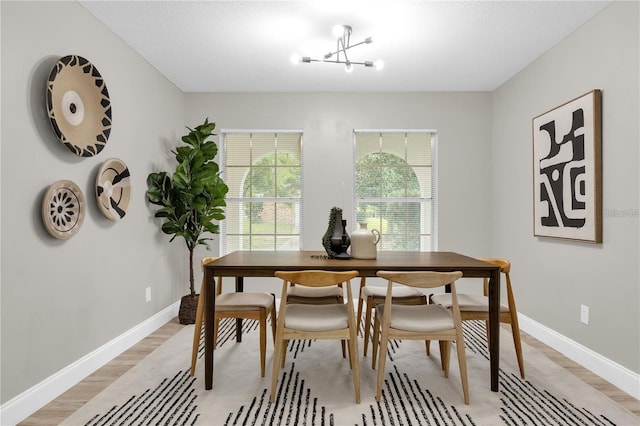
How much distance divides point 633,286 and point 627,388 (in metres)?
0.64

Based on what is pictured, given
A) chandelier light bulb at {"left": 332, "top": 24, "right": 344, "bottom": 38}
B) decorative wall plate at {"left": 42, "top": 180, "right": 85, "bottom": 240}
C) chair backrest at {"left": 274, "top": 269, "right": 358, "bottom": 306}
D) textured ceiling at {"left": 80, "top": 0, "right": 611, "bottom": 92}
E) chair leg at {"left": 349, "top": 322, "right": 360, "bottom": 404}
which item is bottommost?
chair leg at {"left": 349, "top": 322, "right": 360, "bottom": 404}

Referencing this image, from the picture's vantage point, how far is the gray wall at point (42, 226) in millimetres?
2070

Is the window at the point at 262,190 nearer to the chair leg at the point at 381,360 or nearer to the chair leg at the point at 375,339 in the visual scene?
the chair leg at the point at 375,339

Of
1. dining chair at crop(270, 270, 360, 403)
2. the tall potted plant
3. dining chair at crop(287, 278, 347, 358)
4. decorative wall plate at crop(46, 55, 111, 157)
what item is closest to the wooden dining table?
dining chair at crop(270, 270, 360, 403)

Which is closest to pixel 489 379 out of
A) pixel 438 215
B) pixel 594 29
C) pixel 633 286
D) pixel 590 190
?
pixel 633 286

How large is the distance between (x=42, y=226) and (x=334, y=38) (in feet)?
8.16

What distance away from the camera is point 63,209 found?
96.3 inches

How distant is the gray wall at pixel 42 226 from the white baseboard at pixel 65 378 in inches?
1.9

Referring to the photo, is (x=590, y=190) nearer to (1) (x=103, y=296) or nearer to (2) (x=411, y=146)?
(2) (x=411, y=146)

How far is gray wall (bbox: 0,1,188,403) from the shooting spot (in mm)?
2070

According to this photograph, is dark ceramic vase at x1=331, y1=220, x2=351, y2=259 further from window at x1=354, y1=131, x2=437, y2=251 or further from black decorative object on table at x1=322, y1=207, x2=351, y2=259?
window at x1=354, y1=131, x2=437, y2=251

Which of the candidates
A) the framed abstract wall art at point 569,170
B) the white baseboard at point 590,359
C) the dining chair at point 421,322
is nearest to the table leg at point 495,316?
the dining chair at point 421,322

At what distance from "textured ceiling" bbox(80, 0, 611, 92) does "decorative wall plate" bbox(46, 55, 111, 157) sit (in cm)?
52

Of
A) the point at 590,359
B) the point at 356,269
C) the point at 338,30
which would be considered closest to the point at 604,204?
the point at 590,359
